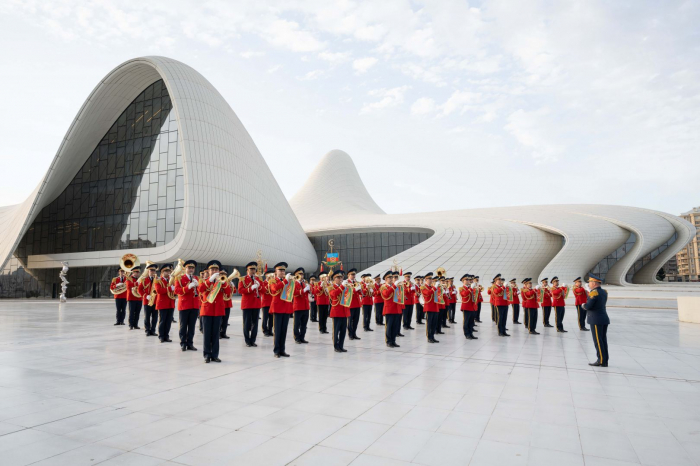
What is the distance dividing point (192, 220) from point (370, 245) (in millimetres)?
19866

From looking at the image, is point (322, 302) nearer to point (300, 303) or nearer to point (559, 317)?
point (300, 303)

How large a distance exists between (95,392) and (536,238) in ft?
125

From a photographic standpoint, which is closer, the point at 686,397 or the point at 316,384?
the point at 686,397

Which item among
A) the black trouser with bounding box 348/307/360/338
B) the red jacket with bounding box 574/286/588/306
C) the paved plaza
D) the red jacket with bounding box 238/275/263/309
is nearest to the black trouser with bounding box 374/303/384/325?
the black trouser with bounding box 348/307/360/338

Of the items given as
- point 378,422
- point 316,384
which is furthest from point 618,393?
point 316,384

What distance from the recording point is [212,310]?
25.1 ft

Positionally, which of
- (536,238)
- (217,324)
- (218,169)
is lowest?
(217,324)

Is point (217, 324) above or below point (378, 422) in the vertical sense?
above

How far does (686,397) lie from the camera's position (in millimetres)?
5234

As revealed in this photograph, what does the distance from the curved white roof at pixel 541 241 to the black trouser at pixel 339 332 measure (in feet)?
94.1

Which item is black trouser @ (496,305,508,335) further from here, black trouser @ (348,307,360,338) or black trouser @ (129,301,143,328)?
black trouser @ (129,301,143,328)

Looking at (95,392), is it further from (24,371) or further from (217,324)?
(217,324)

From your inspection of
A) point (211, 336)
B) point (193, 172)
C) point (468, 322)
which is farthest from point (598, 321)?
point (193, 172)

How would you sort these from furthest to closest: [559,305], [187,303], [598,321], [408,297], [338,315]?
[559,305] → [408,297] → [338,315] → [187,303] → [598,321]
